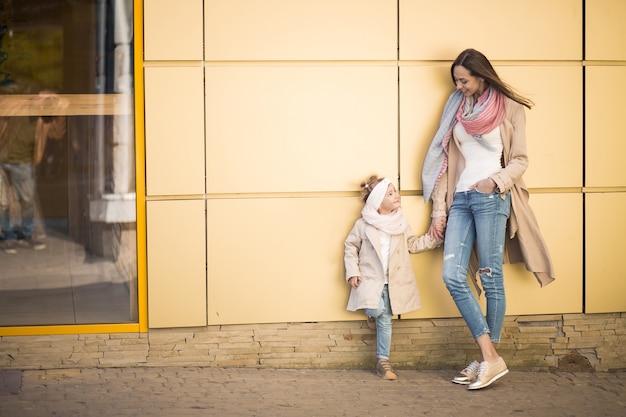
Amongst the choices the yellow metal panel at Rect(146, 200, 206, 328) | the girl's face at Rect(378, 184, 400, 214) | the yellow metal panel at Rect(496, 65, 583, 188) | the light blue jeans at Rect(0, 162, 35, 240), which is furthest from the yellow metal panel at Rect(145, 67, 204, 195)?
the yellow metal panel at Rect(496, 65, 583, 188)

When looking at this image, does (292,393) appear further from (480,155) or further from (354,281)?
(480,155)

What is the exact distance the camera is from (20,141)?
7016 millimetres

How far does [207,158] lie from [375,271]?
4.65ft

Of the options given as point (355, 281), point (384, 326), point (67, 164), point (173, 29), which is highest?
point (173, 29)

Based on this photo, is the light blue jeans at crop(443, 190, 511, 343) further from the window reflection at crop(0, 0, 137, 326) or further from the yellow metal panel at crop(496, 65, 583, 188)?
the window reflection at crop(0, 0, 137, 326)

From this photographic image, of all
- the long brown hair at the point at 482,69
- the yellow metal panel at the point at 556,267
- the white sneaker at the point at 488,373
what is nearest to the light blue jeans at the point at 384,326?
the white sneaker at the point at 488,373

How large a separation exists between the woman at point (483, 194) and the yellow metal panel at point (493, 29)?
1.24 ft

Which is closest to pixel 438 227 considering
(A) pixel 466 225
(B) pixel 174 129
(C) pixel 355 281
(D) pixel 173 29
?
(A) pixel 466 225

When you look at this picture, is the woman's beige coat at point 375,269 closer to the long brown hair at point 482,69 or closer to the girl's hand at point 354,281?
the girl's hand at point 354,281

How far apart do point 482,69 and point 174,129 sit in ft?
7.06

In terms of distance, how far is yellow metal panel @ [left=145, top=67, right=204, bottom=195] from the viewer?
682cm

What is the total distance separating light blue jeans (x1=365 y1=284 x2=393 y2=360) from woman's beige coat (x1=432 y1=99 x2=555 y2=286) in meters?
0.67

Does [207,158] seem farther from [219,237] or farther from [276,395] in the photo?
[276,395]

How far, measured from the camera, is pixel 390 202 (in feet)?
22.3
